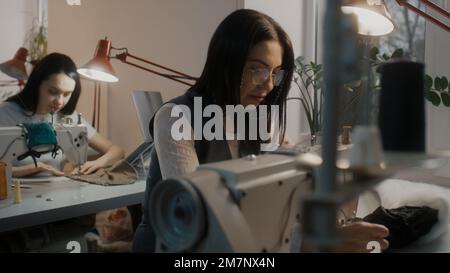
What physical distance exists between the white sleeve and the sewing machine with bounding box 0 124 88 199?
0.67m

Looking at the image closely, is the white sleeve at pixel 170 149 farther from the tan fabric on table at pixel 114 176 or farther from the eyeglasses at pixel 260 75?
the tan fabric on table at pixel 114 176

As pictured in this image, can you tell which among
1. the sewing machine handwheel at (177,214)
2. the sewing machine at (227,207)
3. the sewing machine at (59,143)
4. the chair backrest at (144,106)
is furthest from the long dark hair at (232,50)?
the chair backrest at (144,106)

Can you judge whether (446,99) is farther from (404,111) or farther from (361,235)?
(404,111)

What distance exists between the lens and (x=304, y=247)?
720mm

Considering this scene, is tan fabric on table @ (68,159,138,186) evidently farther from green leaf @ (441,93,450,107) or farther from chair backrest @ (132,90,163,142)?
green leaf @ (441,93,450,107)

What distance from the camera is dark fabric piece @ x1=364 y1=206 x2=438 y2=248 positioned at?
95 centimetres

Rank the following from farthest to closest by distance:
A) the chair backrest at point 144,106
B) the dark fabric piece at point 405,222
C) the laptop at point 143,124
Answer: the chair backrest at point 144,106, the laptop at point 143,124, the dark fabric piece at point 405,222

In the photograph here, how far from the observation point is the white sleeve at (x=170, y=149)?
94 cm

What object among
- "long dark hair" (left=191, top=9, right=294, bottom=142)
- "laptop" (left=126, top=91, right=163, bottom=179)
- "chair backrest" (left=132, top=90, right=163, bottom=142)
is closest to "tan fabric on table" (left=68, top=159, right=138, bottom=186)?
"laptop" (left=126, top=91, right=163, bottom=179)

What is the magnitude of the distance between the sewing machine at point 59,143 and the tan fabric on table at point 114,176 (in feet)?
0.26

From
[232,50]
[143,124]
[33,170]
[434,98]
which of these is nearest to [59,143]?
[33,170]

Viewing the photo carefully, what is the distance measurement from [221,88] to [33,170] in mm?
1063
